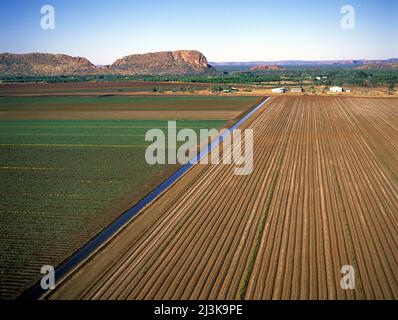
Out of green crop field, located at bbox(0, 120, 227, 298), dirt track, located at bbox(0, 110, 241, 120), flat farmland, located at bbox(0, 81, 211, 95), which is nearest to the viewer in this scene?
green crop field, located at bbox(0, 120, 227, 298)

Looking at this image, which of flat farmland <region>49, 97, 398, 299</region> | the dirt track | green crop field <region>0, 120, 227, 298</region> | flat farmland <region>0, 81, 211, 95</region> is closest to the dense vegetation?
flat farmland <region>0, 81, 211, 95</region>

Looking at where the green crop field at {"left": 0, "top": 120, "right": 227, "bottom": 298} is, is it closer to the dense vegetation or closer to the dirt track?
the dirt track

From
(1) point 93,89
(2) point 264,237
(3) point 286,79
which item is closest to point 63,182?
(2) point 264,237

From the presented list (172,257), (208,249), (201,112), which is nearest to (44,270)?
(172,257)

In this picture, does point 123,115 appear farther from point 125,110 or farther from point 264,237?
point 264,237

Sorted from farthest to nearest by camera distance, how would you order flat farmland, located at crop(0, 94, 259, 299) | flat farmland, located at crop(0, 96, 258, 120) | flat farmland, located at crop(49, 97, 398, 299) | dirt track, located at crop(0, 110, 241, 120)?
1. flat farmland, located at crop(0, 96, 258, 120)
2. dirt track, located at crop(0, 110, 241, 120)
3. flat farmland, located at crop(0, 94, 259, 299)
4. flat farmland, located at crop(49, 97, 398, 299)
